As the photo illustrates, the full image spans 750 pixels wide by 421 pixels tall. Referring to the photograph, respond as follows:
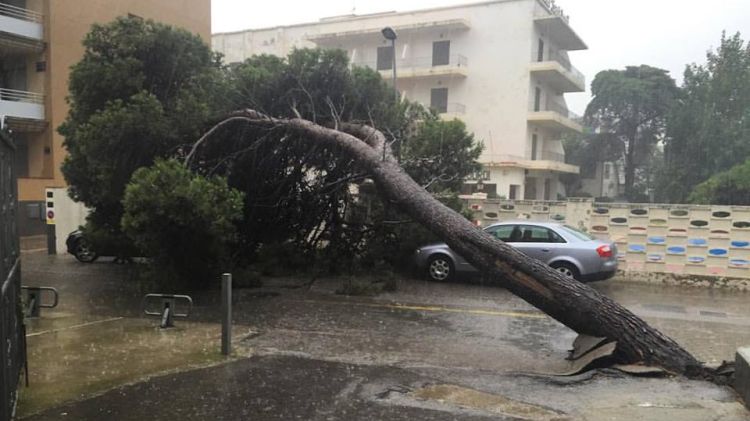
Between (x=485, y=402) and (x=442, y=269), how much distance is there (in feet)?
24.8

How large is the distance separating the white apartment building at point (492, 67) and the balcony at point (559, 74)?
0.26 feet

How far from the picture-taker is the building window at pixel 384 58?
36812 millimetres

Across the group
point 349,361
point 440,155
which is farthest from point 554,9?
point 349,361

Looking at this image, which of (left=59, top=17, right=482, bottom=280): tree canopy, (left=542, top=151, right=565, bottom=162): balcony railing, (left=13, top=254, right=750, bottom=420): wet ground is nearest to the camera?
(left=13, top=254, right=750, bottom=420): wet ground

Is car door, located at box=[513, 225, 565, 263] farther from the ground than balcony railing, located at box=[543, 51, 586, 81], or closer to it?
closer to it

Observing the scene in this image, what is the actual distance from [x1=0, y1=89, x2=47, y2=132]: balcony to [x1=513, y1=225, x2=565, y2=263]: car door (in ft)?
62.8

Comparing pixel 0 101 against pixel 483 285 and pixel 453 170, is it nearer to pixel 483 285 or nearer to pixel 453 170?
pixel 453 170

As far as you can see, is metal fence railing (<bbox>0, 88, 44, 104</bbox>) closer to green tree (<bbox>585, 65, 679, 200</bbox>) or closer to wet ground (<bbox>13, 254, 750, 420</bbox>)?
wet ground (<bbox>13, 254, 750, 420</bbox>)

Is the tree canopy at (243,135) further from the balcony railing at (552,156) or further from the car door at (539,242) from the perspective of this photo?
the balcony railing at (552,156)

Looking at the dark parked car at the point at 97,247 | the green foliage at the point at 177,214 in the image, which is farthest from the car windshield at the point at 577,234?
the dark parked car at the point at 97,247

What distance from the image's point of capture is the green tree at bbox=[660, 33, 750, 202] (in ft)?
114

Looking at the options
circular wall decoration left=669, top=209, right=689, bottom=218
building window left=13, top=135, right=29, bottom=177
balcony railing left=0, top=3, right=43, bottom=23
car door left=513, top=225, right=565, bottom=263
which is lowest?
car door left=513, top=225, right=565, bottom=263

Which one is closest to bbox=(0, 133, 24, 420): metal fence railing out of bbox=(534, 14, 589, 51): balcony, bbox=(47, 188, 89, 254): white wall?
bbox=(47, 188, 89, 254): white wall

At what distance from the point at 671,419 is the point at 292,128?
8.83 metres
